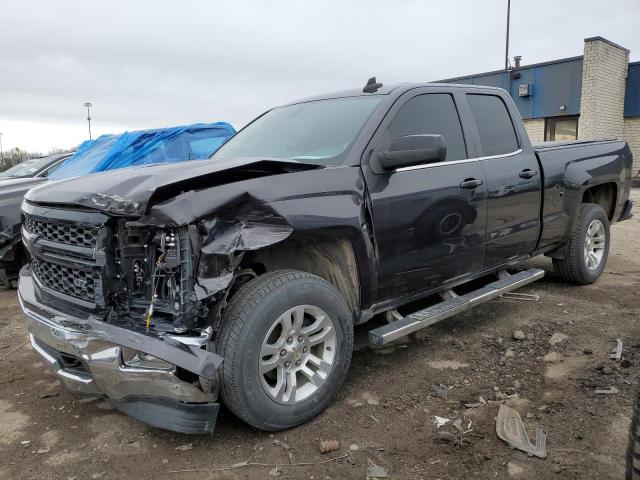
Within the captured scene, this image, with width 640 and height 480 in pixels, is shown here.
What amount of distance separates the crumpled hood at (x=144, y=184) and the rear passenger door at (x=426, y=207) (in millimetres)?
599

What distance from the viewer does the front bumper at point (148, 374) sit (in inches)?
89.6

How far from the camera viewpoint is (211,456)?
101 inches

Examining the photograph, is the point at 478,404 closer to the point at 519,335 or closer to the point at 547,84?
the point at 519,335

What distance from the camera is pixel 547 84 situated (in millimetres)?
17469

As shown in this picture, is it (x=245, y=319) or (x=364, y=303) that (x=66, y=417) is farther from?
(x=364, y=303)

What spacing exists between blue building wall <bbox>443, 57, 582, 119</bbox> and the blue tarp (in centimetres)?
1267

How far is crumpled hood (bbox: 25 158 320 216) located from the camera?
2367 millimetres

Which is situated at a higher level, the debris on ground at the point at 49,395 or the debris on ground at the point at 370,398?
the debris on ground at the point at 370,398

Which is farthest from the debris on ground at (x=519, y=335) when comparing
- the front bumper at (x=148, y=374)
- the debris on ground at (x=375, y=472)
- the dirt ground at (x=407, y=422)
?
the front bumper at (x=148, y=374)

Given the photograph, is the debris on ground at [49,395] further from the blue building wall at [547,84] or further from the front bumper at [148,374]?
the blue building wall at [547,84]

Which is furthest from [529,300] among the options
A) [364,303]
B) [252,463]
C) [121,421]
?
[121,421]

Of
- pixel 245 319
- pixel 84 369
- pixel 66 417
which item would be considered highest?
pixel 245 319

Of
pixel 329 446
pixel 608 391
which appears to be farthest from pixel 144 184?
pixel 608 391

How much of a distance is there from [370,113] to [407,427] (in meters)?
1.96
